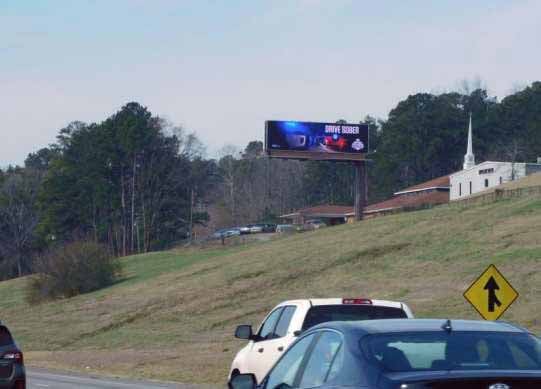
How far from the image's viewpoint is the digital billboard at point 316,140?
74562 mm

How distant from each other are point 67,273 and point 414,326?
67.5 m

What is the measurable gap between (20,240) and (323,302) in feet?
334

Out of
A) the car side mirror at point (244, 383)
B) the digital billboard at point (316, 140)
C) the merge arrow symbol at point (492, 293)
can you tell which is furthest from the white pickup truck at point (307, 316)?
the digital billboard at point (316, 140)

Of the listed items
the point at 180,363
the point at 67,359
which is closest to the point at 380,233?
the point at 67,359

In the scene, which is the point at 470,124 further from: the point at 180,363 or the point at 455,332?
the point at 455,332

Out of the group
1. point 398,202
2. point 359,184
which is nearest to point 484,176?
point 398,202

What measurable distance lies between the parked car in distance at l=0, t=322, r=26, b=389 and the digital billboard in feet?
192

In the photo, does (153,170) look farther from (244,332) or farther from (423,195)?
(244,332)

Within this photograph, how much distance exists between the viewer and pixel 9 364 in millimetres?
15000

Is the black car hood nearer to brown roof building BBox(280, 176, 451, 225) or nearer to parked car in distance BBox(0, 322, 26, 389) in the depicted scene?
parked car in distance BBox(0, 322, 26, 389)

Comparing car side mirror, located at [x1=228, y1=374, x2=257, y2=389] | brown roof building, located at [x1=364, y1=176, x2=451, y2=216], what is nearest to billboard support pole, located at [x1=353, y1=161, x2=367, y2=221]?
brown roof building, located at [x1=364, y1=176, x2=451, y2=216]

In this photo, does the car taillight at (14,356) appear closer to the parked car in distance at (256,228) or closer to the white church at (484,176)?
the white church at (484,176)

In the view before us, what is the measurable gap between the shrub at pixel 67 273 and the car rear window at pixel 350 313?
5899 cm

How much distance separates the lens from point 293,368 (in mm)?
8234
